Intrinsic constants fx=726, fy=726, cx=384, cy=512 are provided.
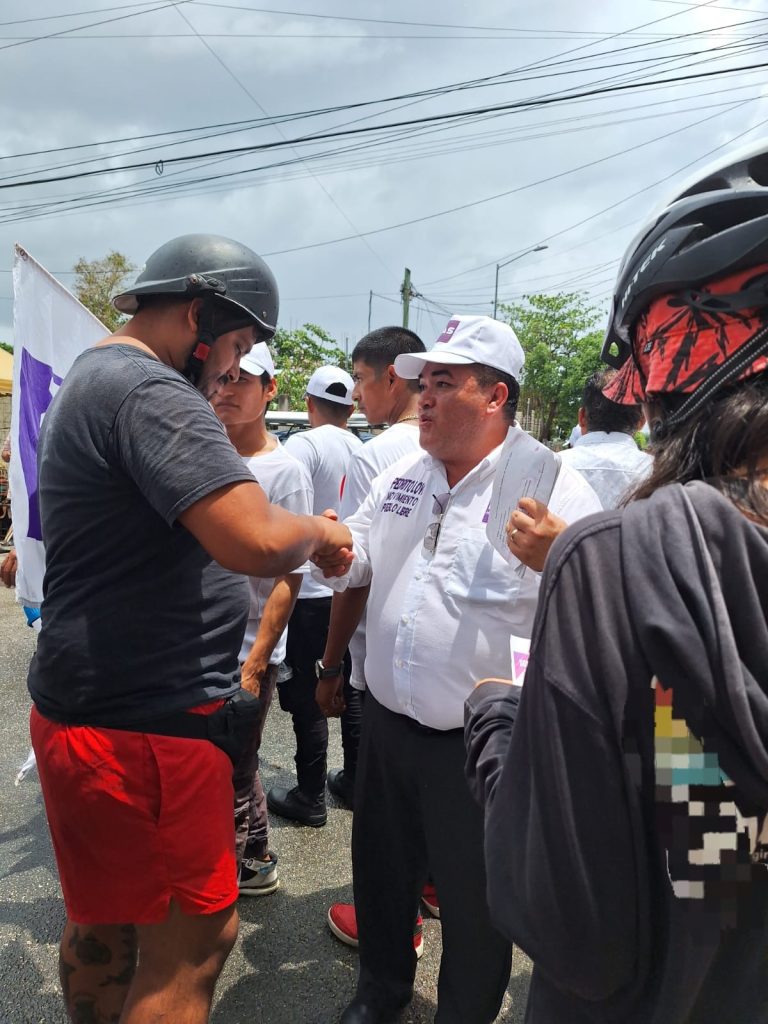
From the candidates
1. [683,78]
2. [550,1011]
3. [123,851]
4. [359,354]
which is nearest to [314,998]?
[123,851]

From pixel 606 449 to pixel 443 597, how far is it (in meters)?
2.24

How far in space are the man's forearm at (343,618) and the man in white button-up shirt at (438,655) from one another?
18 cm

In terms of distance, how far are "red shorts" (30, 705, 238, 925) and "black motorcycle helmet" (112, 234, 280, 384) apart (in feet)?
2.94

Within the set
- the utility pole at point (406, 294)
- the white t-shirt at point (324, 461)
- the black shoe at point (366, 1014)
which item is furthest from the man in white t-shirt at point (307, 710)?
the utility pole at point (406, 294)

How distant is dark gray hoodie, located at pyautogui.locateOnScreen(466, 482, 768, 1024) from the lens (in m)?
0.75

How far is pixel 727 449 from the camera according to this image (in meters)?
0.88

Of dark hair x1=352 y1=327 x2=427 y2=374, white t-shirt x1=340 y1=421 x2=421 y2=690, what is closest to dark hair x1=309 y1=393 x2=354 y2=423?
dark hair x1=352 y1=327 x2=427 y2=374

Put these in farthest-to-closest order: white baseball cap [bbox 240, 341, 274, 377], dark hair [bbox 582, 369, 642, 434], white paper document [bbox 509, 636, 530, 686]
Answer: dark hair [bbox 582, 369, 642, 434]
white baseball cap [bbox 240, 341, 274, 377]
white paper document [bbox 509, 636, 530, 686]

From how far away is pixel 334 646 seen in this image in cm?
269

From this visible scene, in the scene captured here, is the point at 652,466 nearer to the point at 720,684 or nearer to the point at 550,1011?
the point at 720,684

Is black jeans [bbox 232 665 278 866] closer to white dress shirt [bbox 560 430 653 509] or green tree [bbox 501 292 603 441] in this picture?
white dress shirt [bbox 560 430 653 509]

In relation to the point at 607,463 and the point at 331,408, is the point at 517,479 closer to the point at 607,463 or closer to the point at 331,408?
the point at 607,463

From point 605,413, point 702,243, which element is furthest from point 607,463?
point 702,243

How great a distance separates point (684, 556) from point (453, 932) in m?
1.63
